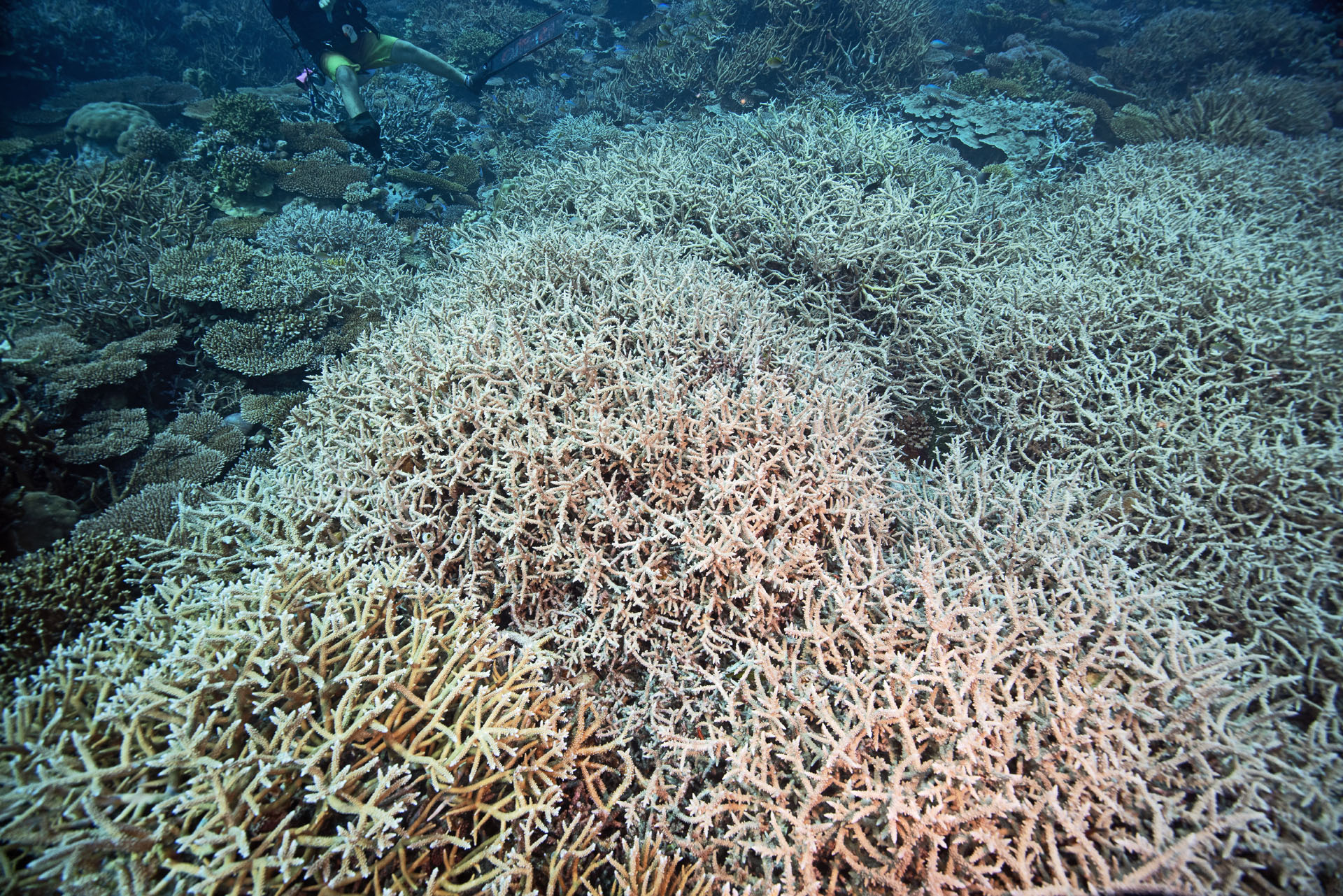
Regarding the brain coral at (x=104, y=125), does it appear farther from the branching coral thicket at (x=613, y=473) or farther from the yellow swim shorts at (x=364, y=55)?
the branching coral thicket at (x=613, y=473)

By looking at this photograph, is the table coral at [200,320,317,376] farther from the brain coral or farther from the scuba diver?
the brain coral

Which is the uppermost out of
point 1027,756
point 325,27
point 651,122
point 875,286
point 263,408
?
point 325,27

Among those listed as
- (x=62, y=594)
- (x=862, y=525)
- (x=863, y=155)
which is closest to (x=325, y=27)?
(x=863, y=155)

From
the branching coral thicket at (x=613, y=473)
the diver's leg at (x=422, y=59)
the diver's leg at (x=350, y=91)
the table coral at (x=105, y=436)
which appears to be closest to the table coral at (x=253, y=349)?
the table coral at (x=105, y=436)

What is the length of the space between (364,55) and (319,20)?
2.37ft

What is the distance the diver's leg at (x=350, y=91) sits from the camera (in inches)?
314

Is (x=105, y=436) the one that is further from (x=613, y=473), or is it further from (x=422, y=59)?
(x=422, y=59)

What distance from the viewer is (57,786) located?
1.53m

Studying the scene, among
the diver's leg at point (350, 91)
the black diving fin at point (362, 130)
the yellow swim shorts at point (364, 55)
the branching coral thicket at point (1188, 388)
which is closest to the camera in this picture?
the branching coral thicket at point (1188, 388)

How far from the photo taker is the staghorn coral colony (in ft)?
5.32

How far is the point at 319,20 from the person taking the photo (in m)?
8.51

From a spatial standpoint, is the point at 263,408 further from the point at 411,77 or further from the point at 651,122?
the point at 411,77

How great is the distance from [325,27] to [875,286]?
35.5ft

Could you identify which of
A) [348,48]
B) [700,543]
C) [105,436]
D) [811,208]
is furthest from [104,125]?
[700,543]
